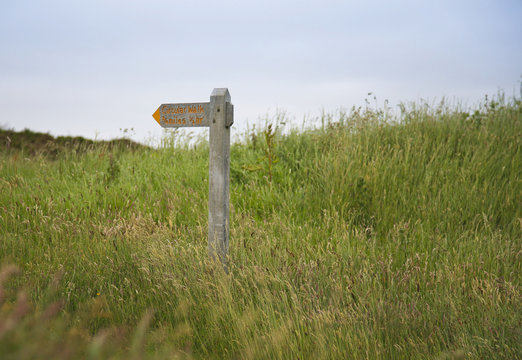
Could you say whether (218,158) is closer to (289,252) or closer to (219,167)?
(219,167)

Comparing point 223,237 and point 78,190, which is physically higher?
point 78,190

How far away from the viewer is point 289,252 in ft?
12.6

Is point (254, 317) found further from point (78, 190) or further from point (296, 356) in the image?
point (78, 190)

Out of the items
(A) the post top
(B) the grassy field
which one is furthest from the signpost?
(B) the grassy field

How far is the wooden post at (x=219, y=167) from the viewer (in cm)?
376

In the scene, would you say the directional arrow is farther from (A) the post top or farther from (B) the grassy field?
(B) the grassy field

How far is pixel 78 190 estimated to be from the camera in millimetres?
6262

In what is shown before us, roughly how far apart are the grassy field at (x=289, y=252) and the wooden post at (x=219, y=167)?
0.23 m

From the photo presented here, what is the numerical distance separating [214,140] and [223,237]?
0.92m

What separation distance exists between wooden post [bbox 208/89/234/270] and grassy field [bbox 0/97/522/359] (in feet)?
0.76

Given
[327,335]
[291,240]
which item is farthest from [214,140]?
[327,335]

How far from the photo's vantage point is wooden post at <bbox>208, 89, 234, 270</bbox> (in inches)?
148

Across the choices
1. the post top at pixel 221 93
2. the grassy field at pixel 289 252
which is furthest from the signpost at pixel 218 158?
the grassy field at pixel 289 252

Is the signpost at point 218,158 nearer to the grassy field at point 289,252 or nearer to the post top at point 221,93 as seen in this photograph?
the post top at point 221,93
